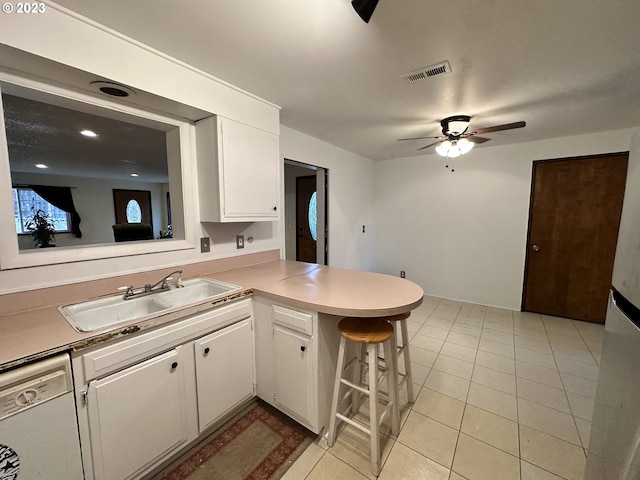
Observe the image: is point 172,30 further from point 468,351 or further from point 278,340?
point 468,351

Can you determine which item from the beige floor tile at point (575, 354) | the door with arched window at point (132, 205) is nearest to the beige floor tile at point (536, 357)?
the beige floor tile at point (575, 354)

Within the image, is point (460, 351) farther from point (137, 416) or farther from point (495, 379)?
point (137, 416)

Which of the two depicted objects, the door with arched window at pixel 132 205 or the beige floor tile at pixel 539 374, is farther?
the door with arched window at pixel 132 205

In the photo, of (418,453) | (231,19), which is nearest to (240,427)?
(418,453)

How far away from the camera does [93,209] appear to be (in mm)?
5379

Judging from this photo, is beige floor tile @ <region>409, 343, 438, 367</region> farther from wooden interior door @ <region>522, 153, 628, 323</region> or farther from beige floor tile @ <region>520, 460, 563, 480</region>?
wooden interior door @ <region>522, 153, 628, 323</region>

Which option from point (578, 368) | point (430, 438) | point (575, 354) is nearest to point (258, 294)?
point (430, 438)

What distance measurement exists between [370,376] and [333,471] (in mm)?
582

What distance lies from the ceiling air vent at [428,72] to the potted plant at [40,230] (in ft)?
14.0

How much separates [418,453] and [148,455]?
149 cm

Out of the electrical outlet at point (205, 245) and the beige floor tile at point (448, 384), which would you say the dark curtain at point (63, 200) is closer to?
the electrical outlet at point (205, 245)

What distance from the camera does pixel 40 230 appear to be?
3.15 m

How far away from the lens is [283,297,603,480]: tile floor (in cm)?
144

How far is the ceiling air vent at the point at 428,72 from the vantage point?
1653 millimetres
